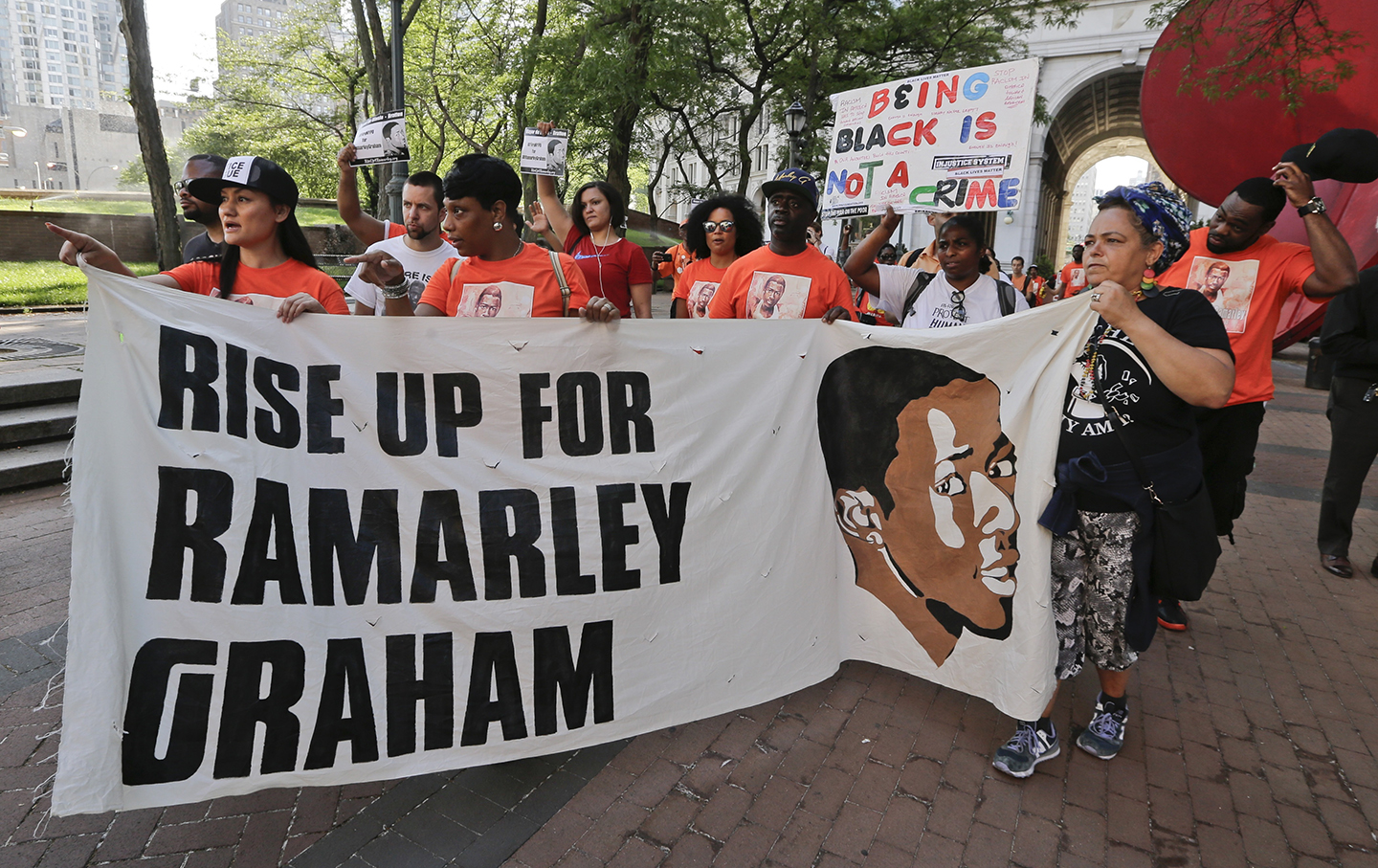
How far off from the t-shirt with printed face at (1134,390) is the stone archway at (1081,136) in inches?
967

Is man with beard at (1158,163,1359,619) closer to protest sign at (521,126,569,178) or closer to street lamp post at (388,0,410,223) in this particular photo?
protest sign at (521,126,569,178)

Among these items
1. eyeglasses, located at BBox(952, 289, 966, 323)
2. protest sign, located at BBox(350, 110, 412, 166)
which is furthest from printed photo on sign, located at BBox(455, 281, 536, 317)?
protest sign, located at BBox(350, 110, 412, 166)

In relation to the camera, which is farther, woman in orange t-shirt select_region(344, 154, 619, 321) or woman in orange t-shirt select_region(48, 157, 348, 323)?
woman in orange t-shirt select_region(344, 154, 619, 321)

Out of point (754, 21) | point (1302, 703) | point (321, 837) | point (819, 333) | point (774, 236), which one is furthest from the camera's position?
point (754, 21)

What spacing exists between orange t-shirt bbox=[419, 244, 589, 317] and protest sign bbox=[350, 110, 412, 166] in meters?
2.36

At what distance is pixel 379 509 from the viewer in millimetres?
2531

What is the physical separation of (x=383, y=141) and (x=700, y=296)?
2.32m

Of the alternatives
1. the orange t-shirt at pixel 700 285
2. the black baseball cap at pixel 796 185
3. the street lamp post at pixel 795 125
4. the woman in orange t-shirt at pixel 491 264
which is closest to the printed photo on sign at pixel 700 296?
the orange t-shirt at pixel 700 285

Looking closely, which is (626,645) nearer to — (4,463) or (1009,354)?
(1009,354)

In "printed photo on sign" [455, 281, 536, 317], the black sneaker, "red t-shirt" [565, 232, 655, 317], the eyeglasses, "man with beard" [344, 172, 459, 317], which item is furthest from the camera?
"red t-shirt" [565, 232, 655, 317]

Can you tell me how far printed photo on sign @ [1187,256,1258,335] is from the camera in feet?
12.6

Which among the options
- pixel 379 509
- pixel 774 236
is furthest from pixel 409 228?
pixel 379 509

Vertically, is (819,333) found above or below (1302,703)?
above

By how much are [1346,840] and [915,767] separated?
1.30 m
